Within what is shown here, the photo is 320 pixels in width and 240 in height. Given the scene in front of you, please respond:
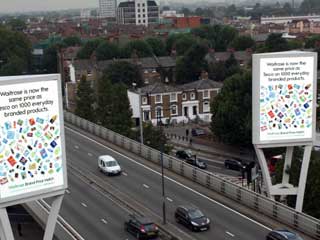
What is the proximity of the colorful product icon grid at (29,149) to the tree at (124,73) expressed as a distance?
244ft

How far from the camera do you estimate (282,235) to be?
28000 millimetres

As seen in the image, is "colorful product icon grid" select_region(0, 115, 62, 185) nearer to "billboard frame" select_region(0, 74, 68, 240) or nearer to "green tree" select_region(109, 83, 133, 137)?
"billboard frame" select_region(0, 74, 68, 240)

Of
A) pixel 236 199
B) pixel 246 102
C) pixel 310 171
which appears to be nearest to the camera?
pixel 236 199

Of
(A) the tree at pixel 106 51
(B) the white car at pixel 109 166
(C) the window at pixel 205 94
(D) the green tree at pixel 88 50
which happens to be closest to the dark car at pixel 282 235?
(B) the white car at pixel 109 166

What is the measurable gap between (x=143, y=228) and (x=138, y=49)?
10014cm

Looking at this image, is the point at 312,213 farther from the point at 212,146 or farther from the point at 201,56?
the point at 201,56

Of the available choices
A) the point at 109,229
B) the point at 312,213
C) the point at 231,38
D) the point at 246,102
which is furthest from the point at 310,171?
the point at 231,38

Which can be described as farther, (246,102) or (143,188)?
(246,102)

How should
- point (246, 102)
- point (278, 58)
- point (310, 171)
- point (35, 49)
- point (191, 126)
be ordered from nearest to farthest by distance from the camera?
point (278, 58), point (310, 171), point (246, 102), point (191, 126), point (35, 49)

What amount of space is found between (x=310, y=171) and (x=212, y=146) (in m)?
34.8

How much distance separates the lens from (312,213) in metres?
37.2

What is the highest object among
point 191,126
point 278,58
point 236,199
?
point 278,58

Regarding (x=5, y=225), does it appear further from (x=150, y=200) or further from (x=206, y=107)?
(x=206, y=107)

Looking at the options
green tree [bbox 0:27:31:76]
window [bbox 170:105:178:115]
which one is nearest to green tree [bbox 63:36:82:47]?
green tree [bbox 0:27:31:76]
